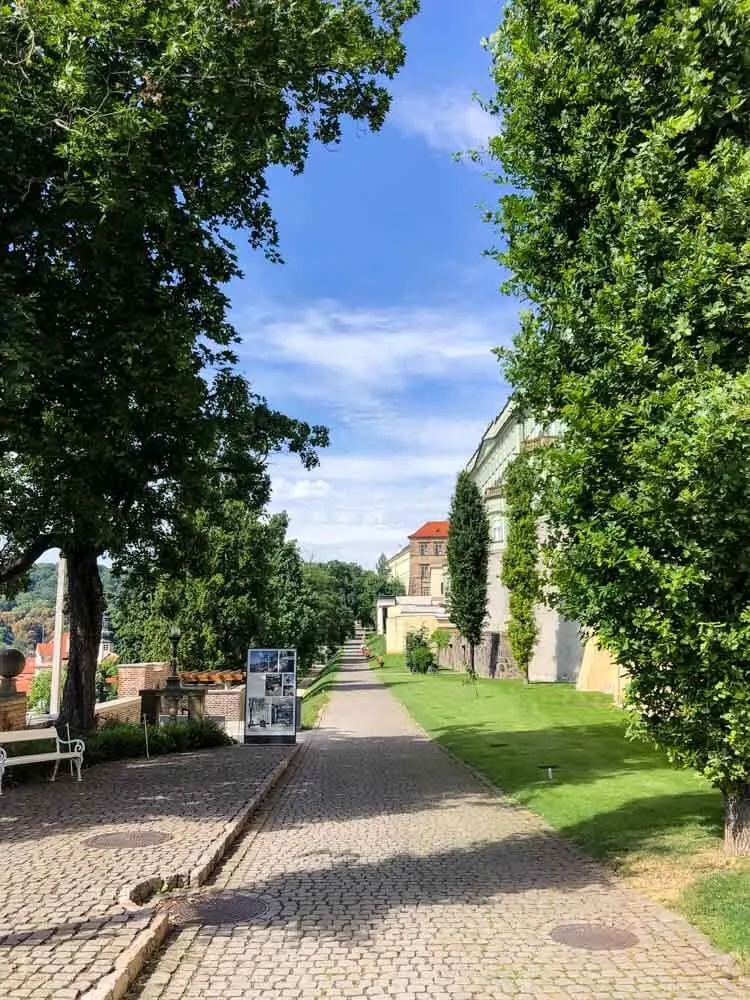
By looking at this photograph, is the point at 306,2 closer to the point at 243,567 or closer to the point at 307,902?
the point at 307,902

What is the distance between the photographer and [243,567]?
34.0 metres

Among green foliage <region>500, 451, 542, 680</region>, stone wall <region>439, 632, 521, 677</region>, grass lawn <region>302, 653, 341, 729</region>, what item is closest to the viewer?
grass lawn <region>302, 653, 341, 729</region>

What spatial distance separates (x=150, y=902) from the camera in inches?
261

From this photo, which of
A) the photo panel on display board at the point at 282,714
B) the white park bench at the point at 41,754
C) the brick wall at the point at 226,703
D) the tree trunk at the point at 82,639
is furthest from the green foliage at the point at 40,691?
the white park bench at the point at 41,754

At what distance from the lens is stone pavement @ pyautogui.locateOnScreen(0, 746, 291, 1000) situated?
5.01 metres

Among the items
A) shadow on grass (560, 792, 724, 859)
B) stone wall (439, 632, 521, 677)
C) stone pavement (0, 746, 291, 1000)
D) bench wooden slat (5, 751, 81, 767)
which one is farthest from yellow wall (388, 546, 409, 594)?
shadow on grass (560, 792, 724, 859)

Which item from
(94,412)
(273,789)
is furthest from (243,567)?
(94,412)

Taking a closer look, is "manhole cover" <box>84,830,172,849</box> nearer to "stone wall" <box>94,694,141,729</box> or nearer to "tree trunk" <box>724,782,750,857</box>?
"tree trunk" <box>724,782,750,857</box>

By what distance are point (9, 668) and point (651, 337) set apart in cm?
1305

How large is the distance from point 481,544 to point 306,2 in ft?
128

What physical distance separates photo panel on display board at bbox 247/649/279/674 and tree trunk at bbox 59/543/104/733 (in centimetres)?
418

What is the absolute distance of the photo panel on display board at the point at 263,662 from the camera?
19219 mm

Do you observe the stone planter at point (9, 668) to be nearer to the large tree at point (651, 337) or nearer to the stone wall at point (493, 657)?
the large tree at point (651, 337)

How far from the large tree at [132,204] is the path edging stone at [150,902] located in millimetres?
4162
